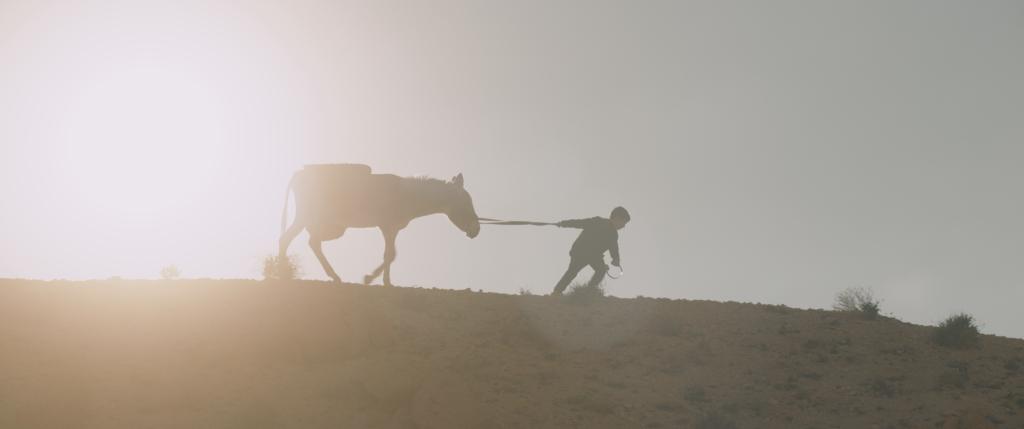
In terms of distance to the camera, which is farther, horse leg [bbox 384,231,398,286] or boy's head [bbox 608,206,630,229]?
boy's head [bbox 608,206,630,229]

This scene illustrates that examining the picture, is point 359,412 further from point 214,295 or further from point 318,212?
point 318,212

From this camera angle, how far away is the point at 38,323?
43.9 ft

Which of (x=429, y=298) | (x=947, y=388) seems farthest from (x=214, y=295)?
(x=947, y=388)

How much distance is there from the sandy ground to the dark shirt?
1.83 metres

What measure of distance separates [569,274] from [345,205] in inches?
212

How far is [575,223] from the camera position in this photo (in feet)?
63.4

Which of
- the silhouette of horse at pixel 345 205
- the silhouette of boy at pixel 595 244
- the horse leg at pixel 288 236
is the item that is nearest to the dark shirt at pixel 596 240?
the silhouette of boy at pixel 595 244

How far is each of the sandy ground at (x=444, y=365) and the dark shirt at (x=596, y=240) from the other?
1.83m

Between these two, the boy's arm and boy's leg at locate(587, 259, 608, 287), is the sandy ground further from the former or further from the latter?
the boy's arm

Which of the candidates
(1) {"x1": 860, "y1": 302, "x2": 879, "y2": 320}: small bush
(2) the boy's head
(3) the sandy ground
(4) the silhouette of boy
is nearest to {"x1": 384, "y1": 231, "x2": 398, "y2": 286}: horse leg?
(3) the sandy ground

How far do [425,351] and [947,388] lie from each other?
8.61 meters

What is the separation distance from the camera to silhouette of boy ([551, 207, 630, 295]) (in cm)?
1877

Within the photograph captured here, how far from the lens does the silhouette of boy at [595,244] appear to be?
18.8 m

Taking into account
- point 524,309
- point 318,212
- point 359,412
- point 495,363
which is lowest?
point 359,412
